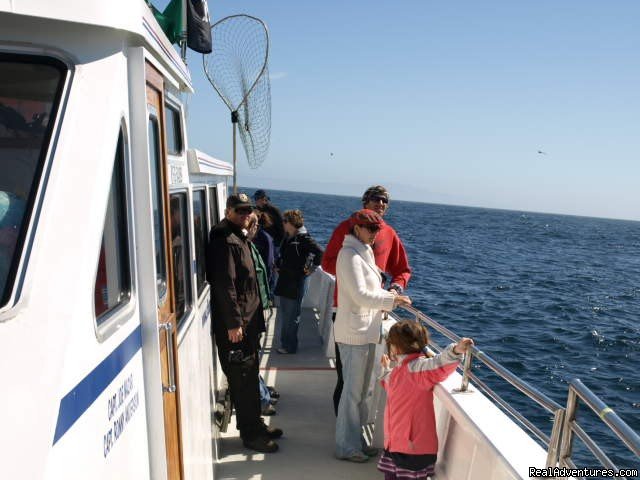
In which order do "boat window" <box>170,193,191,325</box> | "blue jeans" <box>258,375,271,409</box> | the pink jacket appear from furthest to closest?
"blue jeans" <box>258,375,271,409</box>
the pink jacket
"boat window" <box>170,193,191,325</box>

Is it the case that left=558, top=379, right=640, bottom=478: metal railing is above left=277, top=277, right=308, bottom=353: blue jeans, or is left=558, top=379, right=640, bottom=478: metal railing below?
above

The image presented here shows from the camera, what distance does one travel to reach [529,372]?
1292 centimetres

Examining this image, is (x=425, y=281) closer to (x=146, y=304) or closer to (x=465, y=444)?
(x=465, y=444)

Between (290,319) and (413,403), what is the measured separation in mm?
3658

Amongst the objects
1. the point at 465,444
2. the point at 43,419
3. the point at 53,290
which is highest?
the point at 53,290

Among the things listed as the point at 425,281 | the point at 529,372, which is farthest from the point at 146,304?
the point at 425,281

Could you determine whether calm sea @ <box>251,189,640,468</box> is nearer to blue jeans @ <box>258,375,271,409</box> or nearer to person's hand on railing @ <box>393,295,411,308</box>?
blue jeans @ <box>258,375,271,409</box>

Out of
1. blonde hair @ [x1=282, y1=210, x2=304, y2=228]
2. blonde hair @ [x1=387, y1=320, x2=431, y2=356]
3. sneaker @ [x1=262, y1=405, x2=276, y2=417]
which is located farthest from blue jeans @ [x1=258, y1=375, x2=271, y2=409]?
blonde hair @ [x1=282, y1=210, x2=304, y2=228]

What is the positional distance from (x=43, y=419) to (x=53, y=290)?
0.97 feet

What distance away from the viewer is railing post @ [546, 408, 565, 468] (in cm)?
235

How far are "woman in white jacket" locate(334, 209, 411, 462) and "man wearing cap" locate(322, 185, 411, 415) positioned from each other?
1.19ft

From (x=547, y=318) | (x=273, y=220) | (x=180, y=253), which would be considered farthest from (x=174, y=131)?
(x=547, y=318)

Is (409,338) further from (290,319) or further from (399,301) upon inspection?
(290,319)

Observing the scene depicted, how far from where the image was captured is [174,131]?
122 inches
